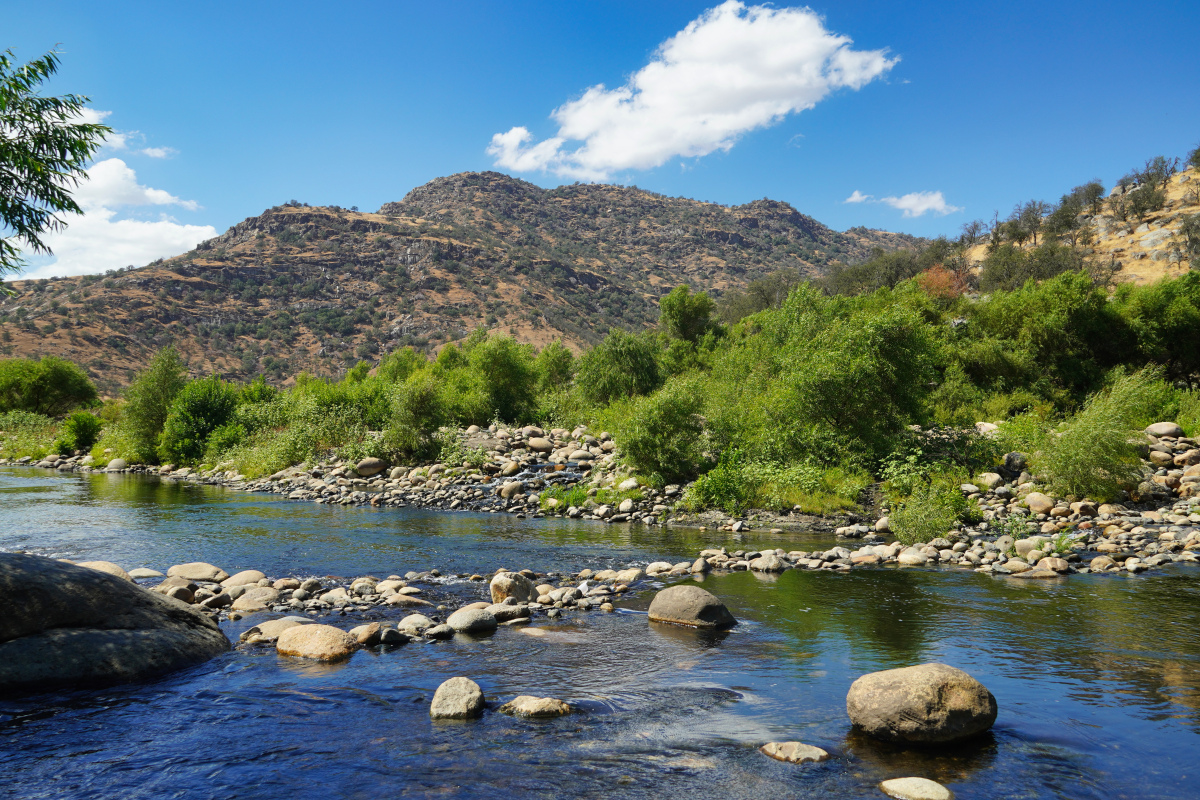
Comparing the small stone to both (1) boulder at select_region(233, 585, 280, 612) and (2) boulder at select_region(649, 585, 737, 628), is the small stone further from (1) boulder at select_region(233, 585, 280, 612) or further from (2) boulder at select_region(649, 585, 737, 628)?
(1) boulder at select_region(233, 585, 280, 612)

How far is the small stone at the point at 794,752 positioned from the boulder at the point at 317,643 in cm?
590

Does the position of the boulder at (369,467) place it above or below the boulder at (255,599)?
above

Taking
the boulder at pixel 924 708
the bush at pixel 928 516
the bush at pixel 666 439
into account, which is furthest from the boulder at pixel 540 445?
the boulder at pixel 924 708

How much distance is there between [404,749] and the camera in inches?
251

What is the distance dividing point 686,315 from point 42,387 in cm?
6045

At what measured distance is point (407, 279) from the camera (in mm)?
115375

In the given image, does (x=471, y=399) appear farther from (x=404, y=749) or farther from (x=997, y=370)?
(x=404, y=749)

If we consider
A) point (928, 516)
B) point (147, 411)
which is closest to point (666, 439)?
point (928, 516)

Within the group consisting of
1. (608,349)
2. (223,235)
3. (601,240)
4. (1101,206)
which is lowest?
(608,349)

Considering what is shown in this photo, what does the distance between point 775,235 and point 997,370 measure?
448 feet

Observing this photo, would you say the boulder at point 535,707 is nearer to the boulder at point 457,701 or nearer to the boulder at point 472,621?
the boulder at point 457,701

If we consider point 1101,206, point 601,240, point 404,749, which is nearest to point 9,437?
point 404,749

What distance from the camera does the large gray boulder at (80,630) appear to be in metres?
7.63

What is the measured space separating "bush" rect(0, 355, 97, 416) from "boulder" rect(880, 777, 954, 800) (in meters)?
74.3
